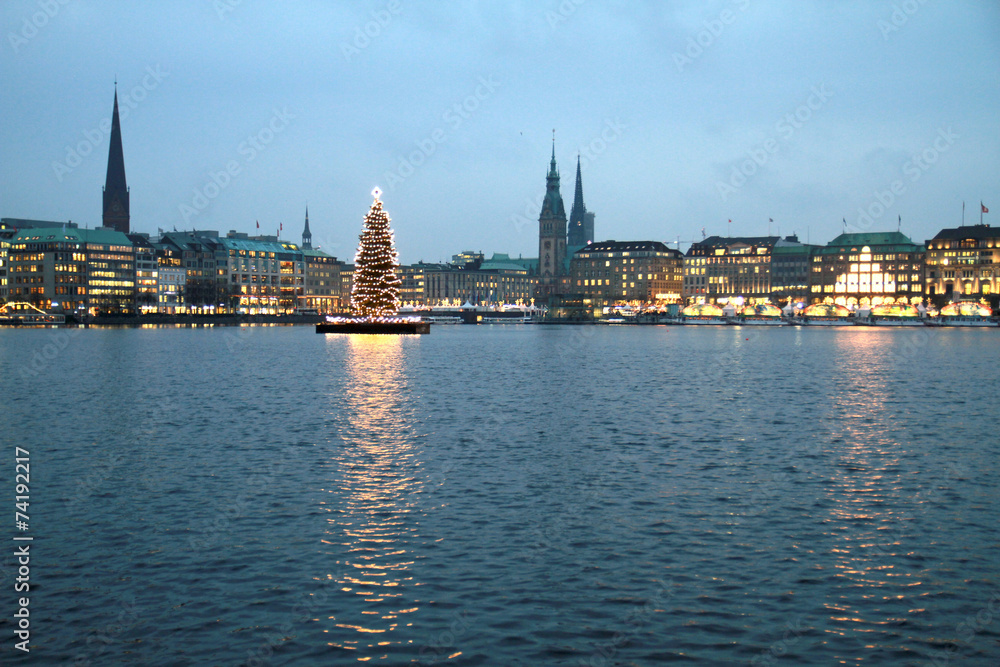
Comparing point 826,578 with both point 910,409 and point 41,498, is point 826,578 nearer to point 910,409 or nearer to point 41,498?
point 41,498

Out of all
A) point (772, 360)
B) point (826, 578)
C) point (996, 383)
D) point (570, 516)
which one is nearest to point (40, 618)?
point (570, 516)

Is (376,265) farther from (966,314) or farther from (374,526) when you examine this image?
(966,314)

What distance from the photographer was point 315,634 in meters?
12.1

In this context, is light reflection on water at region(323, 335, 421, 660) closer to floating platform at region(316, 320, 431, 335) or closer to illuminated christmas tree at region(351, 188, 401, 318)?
illuminated christmas tree at region(351, 188, 401, 318)

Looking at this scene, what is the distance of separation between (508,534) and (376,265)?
277 feet

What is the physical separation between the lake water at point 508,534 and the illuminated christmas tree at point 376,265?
2441 inches

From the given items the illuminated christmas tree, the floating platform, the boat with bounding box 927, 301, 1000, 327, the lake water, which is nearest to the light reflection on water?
the lake water

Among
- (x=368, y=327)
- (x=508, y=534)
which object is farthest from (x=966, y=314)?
(x=508, y=534)

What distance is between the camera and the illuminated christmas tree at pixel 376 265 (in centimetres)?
9819

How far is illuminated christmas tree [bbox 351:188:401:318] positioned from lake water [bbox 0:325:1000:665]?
62.0 m

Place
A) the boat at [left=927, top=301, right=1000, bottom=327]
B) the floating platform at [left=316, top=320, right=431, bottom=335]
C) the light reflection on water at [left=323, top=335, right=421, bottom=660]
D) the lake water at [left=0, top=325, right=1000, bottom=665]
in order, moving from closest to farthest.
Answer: the lake water at [left=0, top=325, right=1000, bottom=665] < the light reflection on water at [left=323, top=335, right=421, bottom=660] < the floating platform at [left=316, top=320, right=431, bottom=335] < the boat at [left=927, top=301, right=1000, bottom=327]

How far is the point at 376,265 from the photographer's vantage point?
9931 centimetres

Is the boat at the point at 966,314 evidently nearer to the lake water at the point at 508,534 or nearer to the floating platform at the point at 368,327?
the floating platform at the point at 368,327

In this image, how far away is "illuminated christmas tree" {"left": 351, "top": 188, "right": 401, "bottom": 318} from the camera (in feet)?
322
